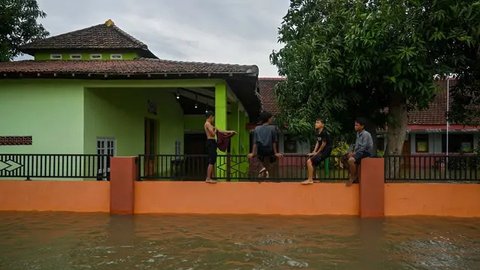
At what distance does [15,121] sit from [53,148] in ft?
3.91

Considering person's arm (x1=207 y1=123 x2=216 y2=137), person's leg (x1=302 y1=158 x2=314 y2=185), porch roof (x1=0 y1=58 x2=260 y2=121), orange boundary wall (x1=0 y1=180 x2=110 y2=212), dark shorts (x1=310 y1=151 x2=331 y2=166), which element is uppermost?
porch roof (x1=0 y1=58 x2=260 y2=121)

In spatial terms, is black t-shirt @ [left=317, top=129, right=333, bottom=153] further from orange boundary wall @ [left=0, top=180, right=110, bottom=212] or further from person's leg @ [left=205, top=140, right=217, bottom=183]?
orange boundary wall @ [left=0, top=180, right=110, bottom=212]

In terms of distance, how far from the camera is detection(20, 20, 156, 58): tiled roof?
17.3 metres

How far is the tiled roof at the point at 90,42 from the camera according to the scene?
56.6 ft

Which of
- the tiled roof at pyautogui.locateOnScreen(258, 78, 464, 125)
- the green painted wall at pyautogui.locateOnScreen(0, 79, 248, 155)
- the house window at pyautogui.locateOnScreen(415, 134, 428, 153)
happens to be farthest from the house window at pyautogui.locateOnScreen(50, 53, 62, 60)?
the house window at pyautogui.locateOnScreen(415, 134, 428, 153)

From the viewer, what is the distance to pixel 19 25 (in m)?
22.6

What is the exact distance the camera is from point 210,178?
32.7 ft

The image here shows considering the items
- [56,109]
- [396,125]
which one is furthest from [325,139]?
[56,109]

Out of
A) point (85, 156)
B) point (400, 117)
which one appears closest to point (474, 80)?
point (400, 117)

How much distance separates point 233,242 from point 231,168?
3.04 meters

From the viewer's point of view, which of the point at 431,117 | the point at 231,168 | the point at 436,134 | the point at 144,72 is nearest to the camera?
the point at 231,168

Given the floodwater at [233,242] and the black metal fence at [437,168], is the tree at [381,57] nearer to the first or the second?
the black metal fence at [437,168]

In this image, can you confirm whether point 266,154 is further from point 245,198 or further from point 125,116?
point 125,116

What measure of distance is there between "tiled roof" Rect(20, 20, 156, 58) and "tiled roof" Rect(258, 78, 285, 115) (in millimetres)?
12014
